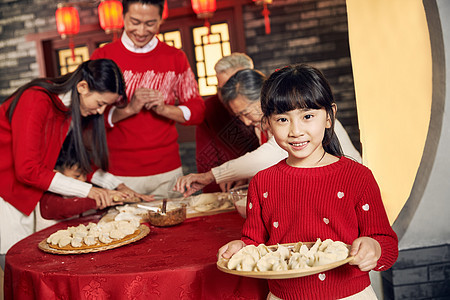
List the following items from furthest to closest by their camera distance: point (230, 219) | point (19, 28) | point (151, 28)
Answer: point (19, 28) < point (151, 28) < point (230, 219)

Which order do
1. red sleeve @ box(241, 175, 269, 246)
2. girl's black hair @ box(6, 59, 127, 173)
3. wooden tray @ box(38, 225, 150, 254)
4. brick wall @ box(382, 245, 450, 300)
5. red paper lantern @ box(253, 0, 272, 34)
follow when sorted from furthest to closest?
red paper lantern @ box(253, 0, 272, 34)
girl's black hair @ box(6, 59, 127, 173)
brick wall @ box(382, 245, 450, 300)
wooden tray @ box(38, 225, 150, 254)
red sleeve @ box(241, 175, 269, 246)

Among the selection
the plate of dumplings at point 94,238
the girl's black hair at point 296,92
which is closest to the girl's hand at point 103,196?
the plate of dumplings at point 94,238

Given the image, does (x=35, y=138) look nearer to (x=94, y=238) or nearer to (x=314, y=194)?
(x=94, y=238)

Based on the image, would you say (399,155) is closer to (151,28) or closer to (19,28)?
(151,28)

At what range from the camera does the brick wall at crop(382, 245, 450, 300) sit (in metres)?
2.15

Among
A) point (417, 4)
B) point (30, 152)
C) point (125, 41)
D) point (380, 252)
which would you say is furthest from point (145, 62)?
point (380, 252)

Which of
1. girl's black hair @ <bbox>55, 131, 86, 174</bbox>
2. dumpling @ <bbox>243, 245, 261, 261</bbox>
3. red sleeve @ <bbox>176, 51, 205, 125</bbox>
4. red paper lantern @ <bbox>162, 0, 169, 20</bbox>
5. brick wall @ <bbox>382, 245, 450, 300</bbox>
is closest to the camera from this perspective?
dumpling @ <bbox>243, 245, 261, 261</bbox>

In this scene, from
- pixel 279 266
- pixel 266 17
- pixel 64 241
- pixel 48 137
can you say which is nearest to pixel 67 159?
pixel 48 137

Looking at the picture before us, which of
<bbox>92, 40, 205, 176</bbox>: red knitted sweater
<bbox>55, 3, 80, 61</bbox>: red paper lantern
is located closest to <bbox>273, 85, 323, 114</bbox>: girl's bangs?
<bbox>92, 40, 205, 176</bbox>: red knitted sweater

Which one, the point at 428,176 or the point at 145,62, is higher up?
the point at 145,62

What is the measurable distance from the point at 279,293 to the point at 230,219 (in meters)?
0.70

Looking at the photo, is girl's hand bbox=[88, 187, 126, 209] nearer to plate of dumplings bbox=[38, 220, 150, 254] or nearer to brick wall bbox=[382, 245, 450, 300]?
plate of dumplings bbox=[38, 220, 150, 254]

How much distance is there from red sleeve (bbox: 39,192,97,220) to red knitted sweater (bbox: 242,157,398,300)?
118 cm

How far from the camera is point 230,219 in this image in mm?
1981
